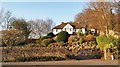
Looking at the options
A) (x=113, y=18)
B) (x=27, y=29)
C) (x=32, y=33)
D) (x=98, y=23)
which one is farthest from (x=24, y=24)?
(x=113, y=18)

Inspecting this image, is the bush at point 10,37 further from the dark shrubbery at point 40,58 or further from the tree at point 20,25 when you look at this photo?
the dark shrubbery at point 40,58

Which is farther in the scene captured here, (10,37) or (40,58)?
(10,37)

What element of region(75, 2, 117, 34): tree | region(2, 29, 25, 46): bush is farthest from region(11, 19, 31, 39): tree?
A: region(75, 2, 117, 34): tree

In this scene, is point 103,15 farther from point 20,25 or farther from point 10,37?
point 10,37

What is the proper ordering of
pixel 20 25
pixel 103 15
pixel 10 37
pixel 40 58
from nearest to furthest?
pixel 40 58 < pixel 10 37 < pixel 103 15 < pixel 20 25

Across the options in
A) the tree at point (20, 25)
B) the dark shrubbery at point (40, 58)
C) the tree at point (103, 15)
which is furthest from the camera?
the tree at point (20, 25)

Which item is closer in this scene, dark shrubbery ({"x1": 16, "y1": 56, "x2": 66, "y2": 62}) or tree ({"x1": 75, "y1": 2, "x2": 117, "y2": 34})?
dark shrubbery ({"x1": 16, "y1": 56, "x2": 66, "y2": 62})

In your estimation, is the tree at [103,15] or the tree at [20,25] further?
the tree at [20,25]

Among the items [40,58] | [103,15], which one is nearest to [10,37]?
[40,58]

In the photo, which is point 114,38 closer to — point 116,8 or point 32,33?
point 116,8

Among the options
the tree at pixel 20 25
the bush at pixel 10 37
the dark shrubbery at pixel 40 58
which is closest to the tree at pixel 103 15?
the tree at pixel 20 25

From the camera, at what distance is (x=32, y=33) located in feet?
107

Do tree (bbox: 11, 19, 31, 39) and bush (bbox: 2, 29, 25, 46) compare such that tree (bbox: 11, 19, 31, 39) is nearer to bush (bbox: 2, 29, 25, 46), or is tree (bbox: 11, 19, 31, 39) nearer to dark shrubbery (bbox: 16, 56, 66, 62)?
bush (bbox: 2, 29, 25, 46)

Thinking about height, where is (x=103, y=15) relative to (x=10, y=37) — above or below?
above
